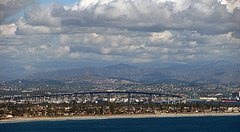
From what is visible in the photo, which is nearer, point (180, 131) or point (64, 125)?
point (180, 131)

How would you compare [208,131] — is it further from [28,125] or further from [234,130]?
[28,125]

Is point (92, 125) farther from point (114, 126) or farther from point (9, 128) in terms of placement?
point (9, 128)

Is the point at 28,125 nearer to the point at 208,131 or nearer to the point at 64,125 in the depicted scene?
the point at 64,125

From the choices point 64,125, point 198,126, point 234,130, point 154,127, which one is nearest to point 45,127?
point 64,125

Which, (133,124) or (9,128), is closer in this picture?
(9,128)

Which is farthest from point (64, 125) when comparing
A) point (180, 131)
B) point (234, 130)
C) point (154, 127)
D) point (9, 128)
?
point (234, 130)

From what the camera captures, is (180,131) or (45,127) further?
(45,127)

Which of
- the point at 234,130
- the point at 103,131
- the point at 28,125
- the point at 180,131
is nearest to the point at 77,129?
the point at 103,131

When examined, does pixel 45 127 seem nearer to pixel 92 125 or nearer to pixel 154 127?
pixel 92 125
